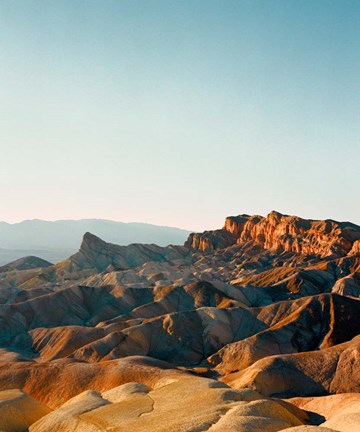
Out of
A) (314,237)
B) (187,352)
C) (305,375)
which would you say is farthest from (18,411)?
(314,237)

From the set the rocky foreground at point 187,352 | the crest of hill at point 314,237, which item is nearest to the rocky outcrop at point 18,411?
the rocky foreground at point 187,352

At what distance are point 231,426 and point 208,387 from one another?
573 inches

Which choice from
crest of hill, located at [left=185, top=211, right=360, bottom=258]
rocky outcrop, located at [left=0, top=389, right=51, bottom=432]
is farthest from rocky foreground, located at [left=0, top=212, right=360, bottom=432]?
crest of hill, located at [left=185, top=211, right=360, bottom=258]

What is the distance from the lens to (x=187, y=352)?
271 feet

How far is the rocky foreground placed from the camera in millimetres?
37812

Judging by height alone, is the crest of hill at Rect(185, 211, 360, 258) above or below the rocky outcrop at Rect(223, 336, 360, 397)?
above

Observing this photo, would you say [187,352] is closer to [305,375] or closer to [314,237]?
[305,375]

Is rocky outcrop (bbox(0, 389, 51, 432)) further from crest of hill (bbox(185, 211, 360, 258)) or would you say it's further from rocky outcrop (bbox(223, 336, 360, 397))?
crest of hill (bbox(185, 211, 360, 258))

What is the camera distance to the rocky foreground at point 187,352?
3781cm

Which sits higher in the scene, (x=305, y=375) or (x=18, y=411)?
(x=305, y=375)

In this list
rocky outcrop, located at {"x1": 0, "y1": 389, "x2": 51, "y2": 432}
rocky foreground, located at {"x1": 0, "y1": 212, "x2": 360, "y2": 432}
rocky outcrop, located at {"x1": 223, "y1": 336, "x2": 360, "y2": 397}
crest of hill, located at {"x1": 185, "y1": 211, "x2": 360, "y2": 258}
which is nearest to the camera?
rocky foreground, located at {"x1": 0, "y1": 212, "x2": 360, "y2": 432}

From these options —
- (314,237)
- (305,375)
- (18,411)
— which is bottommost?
(18,411)

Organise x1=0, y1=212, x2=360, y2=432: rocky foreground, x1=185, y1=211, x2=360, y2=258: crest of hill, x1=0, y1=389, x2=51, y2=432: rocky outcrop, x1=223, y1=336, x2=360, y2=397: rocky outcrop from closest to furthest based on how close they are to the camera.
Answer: x1=0, y1=212, x2=360, y2=432: rocky foreground → x1=0, y1=389, x2=51, y2=432: rocky outcrop → x1=223, y1=336, x2=360, y2=397: rocky outcrop → x1=185, y1=211, x2=360, y2=258: crest of hill

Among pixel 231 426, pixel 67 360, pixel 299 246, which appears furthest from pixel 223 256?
pixel 231 426
